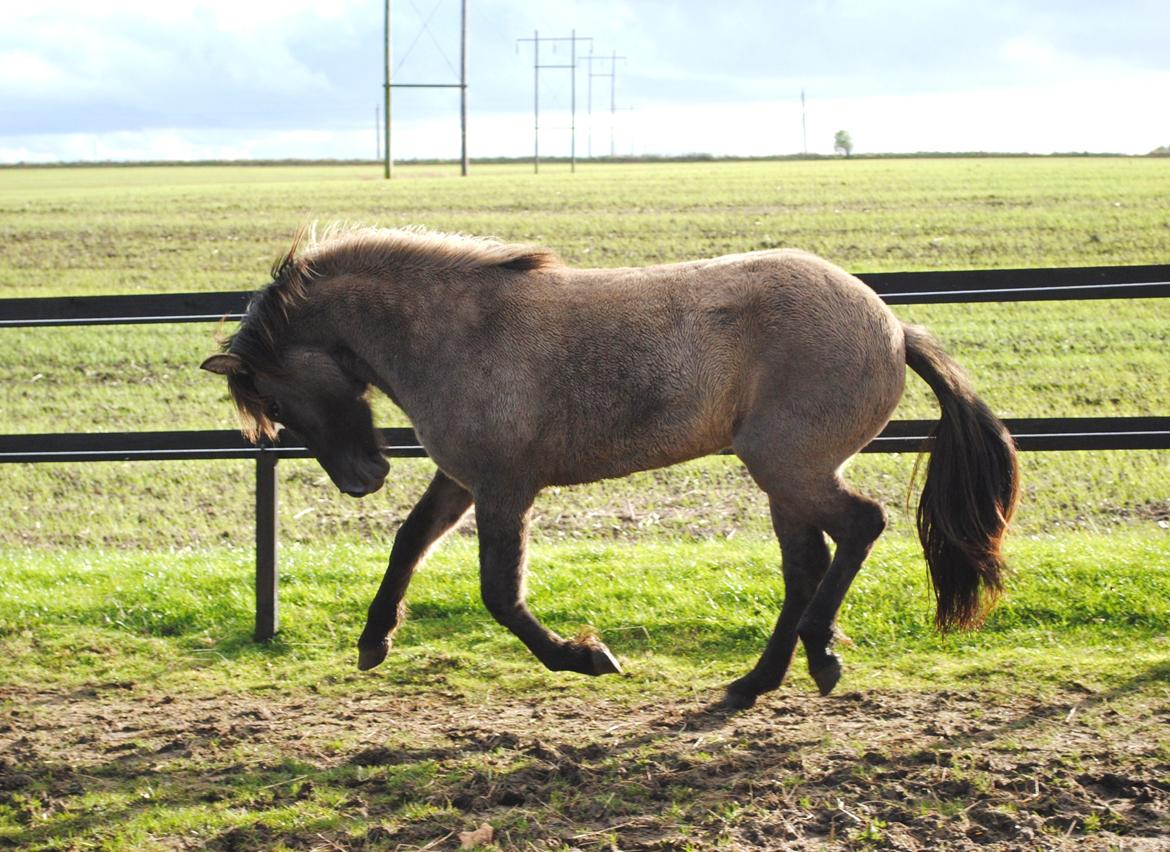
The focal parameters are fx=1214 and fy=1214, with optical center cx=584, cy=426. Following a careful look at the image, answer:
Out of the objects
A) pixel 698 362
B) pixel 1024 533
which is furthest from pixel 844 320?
pixel 1024 533

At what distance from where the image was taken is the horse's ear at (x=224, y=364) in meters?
5.10

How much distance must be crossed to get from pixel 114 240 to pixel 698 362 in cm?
2693

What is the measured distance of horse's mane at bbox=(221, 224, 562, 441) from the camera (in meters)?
5.22

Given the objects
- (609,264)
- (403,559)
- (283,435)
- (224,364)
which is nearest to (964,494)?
(403,559)

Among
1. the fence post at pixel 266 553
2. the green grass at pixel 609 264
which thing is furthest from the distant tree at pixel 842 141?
the fence post at pixel 266 553

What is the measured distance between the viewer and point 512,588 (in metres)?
4.98

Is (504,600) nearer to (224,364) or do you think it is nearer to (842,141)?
(224,364)

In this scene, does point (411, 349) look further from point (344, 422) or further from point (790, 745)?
point (790, 745)

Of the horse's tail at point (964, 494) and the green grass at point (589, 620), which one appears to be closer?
the horse's tail at point (964, 494)

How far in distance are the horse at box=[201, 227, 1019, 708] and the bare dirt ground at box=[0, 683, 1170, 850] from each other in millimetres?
320

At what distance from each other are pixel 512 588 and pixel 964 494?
1.93 metres

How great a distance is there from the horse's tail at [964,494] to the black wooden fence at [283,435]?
36.6 inches

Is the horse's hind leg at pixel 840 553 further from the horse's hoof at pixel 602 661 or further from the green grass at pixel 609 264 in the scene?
the green grass at pixel 609 264

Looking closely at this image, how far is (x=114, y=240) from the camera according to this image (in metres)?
28.8
